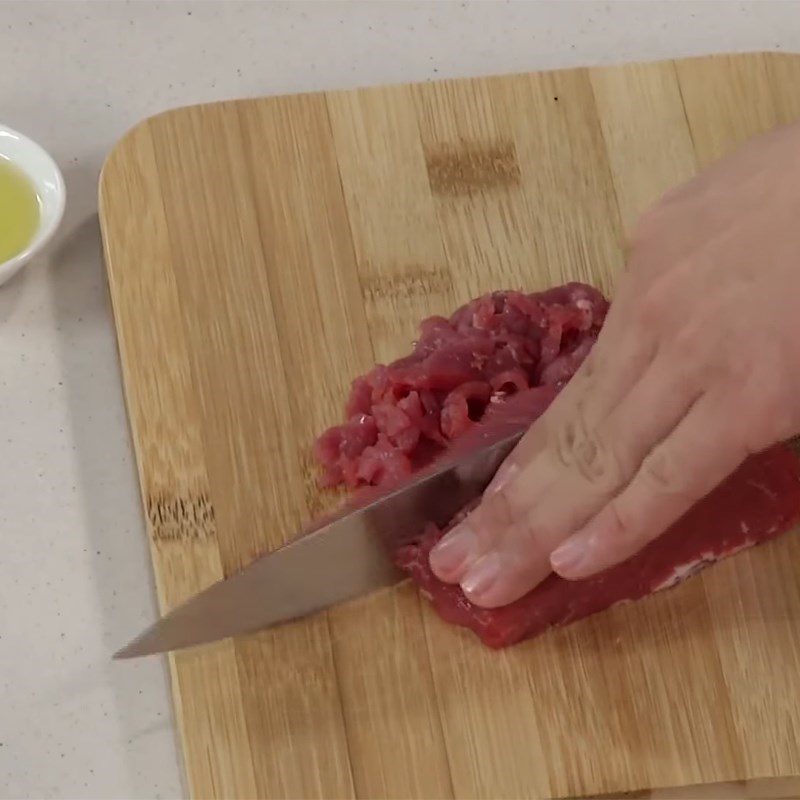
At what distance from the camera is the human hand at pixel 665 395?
4.97 ft

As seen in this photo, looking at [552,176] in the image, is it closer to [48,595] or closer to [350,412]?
[350,412]

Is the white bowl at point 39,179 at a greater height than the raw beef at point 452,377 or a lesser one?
greater

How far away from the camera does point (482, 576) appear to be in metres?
1.79

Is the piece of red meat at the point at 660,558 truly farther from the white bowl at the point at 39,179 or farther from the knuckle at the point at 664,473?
the white bowl at the point at 39,179

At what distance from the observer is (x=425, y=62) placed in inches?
96.6

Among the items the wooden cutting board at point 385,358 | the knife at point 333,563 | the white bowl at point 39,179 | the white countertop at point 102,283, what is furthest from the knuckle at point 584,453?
the white bowl at point 39,179

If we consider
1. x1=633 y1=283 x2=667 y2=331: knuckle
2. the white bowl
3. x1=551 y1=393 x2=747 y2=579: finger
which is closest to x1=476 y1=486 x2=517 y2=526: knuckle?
x1=551 y1=393 x2=747 y2=579: finger

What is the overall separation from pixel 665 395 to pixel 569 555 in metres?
0.28

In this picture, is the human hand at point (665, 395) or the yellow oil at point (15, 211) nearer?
the human hand at point (665, 395)

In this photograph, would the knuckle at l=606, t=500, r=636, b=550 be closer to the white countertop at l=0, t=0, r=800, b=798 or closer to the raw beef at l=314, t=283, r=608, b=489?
the raw beef at l=314, t=283, r=608, b=489

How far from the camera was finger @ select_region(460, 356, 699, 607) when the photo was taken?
1614 mm

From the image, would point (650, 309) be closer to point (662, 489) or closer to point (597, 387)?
point (597, 387)

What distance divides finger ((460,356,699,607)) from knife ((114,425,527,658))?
0.07 m

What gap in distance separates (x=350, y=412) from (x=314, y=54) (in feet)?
2.88
